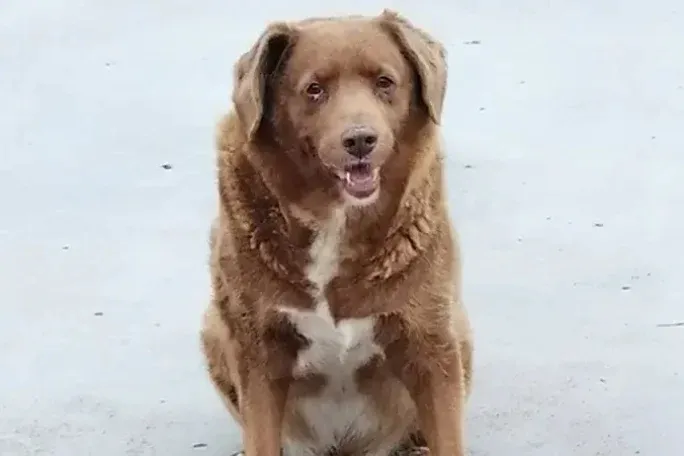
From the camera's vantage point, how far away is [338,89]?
2768 mm

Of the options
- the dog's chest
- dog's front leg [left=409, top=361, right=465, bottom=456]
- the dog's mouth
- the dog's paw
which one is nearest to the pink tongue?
the dog's mouth

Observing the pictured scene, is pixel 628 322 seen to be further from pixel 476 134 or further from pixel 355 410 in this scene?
pixel 476 134

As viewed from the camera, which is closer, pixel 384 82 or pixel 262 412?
pixel 384 82

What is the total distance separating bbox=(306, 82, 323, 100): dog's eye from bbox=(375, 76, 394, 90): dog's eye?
0.36 ft

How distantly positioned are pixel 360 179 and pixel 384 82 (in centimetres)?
19

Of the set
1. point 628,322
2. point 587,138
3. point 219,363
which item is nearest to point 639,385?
point 628,322

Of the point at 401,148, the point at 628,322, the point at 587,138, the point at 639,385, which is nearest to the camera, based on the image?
the point at 401,148

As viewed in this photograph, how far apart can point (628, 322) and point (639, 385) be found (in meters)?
0.26

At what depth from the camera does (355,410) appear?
10.3 feet

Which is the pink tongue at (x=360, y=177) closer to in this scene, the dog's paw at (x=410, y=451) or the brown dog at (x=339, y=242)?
the brown dog at (x=339, y=242)

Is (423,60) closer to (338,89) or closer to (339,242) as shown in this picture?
(338,89)

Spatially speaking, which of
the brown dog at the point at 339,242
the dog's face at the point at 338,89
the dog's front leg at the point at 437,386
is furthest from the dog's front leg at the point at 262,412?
the dog's face at the point at 338,89

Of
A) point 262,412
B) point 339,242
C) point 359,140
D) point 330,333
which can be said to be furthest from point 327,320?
point 359,140

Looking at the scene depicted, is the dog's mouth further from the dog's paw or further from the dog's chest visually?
the dog's paw
